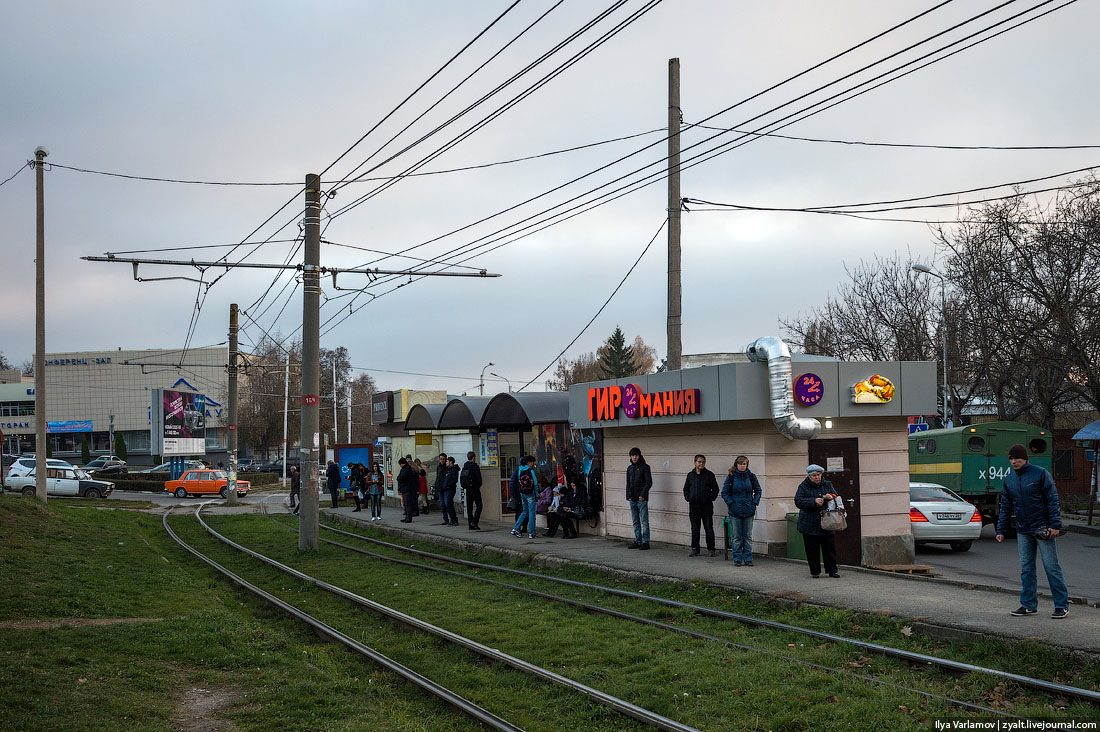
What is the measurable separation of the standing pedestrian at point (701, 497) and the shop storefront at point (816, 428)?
78 cm

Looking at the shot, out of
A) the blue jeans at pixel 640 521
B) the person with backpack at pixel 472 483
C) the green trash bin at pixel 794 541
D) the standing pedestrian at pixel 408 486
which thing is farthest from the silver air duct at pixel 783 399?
the standing pedestrian at pixel 408 486

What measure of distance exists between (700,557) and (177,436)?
55.5 metres

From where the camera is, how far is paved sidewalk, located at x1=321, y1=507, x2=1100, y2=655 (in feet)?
29.5

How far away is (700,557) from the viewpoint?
51.7 feet

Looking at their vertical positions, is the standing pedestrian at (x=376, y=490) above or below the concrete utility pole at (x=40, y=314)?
below

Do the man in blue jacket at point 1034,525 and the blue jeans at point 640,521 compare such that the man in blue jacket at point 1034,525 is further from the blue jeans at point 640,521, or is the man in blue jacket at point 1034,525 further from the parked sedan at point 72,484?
the parked sedan at point 72,484

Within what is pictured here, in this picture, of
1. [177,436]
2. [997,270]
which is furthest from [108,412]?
[997,270]

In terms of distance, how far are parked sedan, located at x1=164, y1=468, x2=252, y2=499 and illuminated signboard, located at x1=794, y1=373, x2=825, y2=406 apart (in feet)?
140

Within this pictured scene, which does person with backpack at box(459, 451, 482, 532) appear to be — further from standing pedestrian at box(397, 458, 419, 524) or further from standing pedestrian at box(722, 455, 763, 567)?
standing pedestrian at box(722, 455, 763, 567)

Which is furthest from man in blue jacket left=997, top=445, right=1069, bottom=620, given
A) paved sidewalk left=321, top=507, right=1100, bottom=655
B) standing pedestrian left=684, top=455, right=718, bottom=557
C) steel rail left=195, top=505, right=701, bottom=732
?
standing pedestrian left=684, top=455, right=718, bottom=557

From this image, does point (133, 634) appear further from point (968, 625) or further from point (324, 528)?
point (324, 528)

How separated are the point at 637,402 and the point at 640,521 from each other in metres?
2.30

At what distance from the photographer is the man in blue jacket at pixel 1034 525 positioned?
9.38 m

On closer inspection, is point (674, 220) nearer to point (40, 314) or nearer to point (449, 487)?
point (449, 487)
